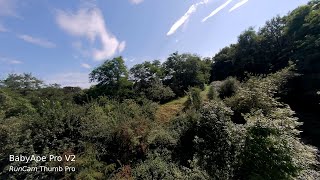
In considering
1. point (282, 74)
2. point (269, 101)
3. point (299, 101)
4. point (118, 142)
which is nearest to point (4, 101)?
point (118, 142)

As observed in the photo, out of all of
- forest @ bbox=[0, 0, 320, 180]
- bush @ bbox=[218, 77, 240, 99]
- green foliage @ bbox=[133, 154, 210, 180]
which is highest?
bush @ bbox=[218, 77, 240, 99]

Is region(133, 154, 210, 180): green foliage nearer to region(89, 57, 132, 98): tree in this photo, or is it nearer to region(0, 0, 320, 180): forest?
region(0, 0, 320, 180): forest

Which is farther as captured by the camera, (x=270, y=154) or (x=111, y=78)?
(x=111, y=78)

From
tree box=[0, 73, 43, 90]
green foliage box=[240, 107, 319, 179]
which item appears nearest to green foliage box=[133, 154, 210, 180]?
green foliage box=[240, 107, 319, 179]

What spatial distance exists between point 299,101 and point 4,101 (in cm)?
2903

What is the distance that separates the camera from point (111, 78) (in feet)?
98.3

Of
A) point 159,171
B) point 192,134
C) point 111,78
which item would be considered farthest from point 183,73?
point 159,171

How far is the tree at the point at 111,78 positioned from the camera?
29.0 m

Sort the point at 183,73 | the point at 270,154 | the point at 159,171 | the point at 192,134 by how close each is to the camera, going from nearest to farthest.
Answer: the point at 270,154 < the point at 159,171 < the point at 192,134 < the point at 183,73

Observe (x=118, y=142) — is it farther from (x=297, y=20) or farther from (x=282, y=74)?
(x=297, y=20)

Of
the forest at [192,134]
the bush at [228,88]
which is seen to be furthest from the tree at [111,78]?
the bush at [228,88]

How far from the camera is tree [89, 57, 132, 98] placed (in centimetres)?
2900

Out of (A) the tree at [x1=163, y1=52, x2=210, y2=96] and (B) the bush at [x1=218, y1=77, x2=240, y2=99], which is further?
(A) the tree at [x1=163, y1=52, x2=210, y2=96]

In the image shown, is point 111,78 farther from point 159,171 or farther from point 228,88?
point 159,171
